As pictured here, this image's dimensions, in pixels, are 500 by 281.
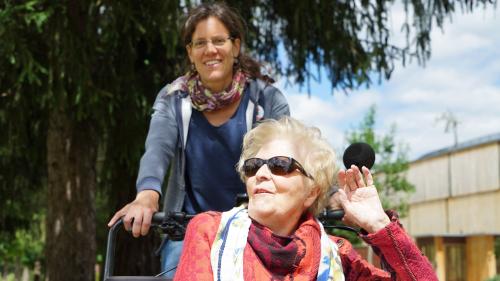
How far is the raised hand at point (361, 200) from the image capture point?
234 cm

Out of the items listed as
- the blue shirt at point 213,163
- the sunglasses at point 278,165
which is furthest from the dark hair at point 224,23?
the sunglasses at point 278,165

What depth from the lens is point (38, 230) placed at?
47.3ft

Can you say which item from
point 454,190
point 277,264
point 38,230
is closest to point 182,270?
point 277,264

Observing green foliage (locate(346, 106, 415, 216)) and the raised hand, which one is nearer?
the raised hand

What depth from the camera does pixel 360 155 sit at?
240cm

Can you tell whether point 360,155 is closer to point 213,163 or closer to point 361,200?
point 361,200

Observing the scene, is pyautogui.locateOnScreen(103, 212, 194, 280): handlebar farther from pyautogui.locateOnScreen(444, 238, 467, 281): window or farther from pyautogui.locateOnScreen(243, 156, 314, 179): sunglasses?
pyautogui.locateOnScreen(444, 238, 467, 281): window

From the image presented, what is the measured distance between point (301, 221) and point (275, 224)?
0.39ft

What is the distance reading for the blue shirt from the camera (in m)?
3.01

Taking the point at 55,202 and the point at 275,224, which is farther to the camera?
the point at 55,202

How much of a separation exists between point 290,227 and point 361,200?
8.9 inches

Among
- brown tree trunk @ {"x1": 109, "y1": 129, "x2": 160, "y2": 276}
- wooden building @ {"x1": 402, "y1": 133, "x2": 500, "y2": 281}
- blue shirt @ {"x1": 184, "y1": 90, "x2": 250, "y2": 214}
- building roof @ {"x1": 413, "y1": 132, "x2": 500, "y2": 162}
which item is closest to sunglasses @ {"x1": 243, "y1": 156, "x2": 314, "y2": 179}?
blue shirt @ {"x1": 184, "y1": 90, "x2": 250, "y2": 214}

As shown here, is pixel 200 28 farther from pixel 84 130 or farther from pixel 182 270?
pixel 84 130

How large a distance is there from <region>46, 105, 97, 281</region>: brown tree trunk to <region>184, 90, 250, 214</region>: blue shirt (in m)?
5.47
